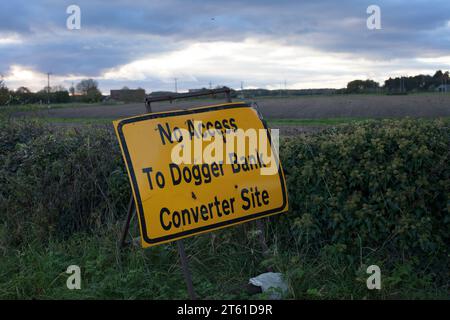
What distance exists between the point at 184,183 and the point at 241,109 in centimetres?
105

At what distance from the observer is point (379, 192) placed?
471cm

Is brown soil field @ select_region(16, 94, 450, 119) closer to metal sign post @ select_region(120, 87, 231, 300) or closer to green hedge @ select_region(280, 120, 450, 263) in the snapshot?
metal sign post @ select_region(120, 87, 231, 300)

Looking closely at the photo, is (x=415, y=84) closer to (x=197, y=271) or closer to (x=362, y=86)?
(x=362, y=86)

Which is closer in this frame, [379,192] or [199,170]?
[199,170]

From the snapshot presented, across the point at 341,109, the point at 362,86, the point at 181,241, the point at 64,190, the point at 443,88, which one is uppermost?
the point at 362,86

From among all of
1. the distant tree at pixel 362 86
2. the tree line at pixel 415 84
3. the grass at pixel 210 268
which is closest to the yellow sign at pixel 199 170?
the grass at pixel 210 268

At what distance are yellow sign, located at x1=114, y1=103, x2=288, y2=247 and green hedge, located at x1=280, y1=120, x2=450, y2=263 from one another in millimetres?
339

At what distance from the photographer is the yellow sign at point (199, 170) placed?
14.1ft

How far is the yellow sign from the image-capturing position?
14.1ft

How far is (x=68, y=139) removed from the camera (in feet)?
21.6

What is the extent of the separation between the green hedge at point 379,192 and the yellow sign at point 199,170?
339 millimetres

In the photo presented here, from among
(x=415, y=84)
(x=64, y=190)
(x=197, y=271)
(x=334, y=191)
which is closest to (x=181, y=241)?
(x=197, y=271)

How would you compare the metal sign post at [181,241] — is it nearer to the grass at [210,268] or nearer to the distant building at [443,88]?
the grass at [210,268]

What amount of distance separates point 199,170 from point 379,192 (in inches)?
68.5
